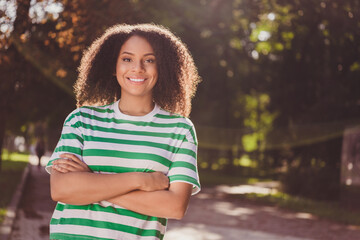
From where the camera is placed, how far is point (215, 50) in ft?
72.3

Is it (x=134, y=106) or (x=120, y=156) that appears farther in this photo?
(x=134, y=106)

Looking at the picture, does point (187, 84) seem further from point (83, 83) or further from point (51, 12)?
point (51, 12)

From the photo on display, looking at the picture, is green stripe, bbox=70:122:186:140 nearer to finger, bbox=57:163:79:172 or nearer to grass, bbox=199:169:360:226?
finger, bbox=57:163:79:172

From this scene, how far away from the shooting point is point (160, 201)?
8.29 feet

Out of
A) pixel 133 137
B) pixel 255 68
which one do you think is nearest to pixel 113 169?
pixel 133 137

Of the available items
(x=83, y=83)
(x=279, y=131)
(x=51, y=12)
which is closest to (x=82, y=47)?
(x=51, y=12)

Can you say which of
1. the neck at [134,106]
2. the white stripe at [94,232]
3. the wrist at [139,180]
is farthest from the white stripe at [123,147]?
the white stripe at [94,232]

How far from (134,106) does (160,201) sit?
0.50 m

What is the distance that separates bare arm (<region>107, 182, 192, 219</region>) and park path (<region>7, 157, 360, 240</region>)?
5920 mm

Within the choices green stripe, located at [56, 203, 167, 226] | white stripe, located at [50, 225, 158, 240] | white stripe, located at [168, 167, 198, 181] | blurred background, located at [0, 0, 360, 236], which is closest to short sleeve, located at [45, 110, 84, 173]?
green stripe, located at [56, 203, 167, 226]

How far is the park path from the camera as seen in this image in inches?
359

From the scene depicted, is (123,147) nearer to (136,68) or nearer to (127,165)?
(127,165)

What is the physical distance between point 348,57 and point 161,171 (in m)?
14.8

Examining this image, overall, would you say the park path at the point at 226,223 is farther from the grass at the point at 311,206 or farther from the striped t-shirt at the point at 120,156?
the striped t-shirt at the point at 120,156
